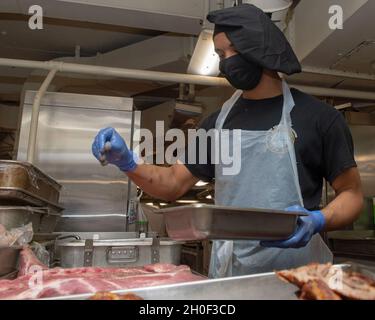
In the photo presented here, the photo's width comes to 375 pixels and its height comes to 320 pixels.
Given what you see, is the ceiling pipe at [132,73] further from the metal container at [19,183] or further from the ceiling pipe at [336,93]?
the metal container at [19,183]

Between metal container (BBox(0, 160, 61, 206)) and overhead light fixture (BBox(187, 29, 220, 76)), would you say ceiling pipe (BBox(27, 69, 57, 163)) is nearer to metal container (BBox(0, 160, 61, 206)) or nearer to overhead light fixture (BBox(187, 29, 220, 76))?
metal container (BBox(0, 160, 61, 206))

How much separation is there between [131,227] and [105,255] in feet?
4.65

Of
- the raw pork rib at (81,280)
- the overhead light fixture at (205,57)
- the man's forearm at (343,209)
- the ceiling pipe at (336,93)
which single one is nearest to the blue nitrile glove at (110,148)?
the raw pork rib at (81,280)

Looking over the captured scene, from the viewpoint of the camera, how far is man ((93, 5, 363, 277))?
1343mm

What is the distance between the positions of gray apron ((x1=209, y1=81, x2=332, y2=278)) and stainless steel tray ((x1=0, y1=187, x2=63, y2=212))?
3.03 ft

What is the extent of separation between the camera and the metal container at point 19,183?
1606 mm

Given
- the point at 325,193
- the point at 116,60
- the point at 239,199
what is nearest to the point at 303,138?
the point at 239,199

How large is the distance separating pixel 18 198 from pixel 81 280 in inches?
31.8

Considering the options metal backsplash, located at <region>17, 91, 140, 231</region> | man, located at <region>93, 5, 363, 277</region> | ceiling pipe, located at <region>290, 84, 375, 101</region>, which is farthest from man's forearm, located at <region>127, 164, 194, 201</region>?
ceiling pipe, located at <region>290, 84, 375, 101</region>

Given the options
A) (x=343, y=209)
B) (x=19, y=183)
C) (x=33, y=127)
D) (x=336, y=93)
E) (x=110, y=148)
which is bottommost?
(x=343, y=209)

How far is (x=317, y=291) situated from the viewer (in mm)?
715

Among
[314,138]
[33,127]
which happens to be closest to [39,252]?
[314,138]

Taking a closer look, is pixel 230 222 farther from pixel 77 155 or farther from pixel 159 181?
pixel 77 155
